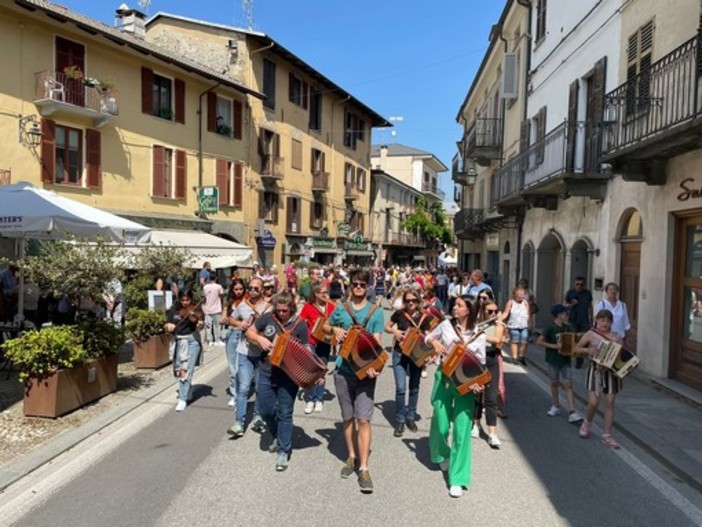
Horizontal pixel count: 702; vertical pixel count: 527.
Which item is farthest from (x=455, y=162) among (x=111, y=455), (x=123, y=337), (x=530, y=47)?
(x=111, y=455)

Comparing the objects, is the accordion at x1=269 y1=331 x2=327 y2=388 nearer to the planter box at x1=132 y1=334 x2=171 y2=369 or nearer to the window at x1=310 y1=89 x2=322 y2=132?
the planter box at x1=132 y1=334 x2=171 y2=369

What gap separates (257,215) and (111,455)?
24.0 m

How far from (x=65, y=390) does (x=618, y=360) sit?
624cm

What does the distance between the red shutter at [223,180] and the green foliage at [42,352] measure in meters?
19.7

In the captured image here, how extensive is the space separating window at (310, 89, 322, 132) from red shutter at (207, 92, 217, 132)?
402 inches

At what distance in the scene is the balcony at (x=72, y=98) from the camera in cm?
1780

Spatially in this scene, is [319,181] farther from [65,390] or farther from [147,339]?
[65,390]

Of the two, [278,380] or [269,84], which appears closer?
[278,380]

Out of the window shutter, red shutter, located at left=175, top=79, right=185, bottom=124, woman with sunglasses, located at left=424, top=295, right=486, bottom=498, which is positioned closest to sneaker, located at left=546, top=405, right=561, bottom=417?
woman with sunglasses, located at left=424, top=295, right=486, bottom=498

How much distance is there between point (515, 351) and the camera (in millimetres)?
11680

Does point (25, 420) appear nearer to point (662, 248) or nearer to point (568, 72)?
point (662, 248)

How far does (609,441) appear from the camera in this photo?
20.8 feet

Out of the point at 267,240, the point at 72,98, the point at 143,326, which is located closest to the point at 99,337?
the point at 143,326

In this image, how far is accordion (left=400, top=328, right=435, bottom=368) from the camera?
648 cm
